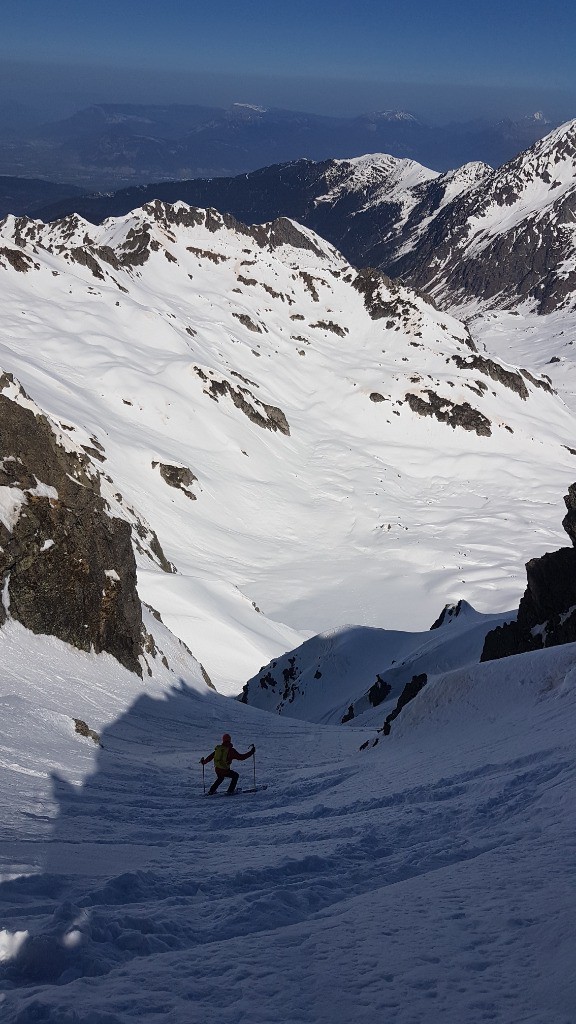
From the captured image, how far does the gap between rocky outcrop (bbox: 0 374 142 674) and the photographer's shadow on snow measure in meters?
4.02

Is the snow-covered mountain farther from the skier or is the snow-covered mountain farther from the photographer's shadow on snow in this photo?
the skier

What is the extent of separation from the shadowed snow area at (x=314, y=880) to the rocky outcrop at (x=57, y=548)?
17.9ft

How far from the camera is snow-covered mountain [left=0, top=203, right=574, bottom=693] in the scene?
54625 millimetres

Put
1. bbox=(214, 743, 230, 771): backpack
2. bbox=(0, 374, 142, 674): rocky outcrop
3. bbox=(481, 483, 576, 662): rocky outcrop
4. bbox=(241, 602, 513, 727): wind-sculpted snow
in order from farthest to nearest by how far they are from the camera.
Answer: bbox=(241, 602, 513, 727): wind-sculpted snow, bbox=(481, 483, 576, 662): rocky outcrop, bbox=(0, 374, 142, 674): rocky outcrop, bbox=(214, 743, 230, 771): backpack

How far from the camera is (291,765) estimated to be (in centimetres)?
1550

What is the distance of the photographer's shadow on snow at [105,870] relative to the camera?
16.8 feet

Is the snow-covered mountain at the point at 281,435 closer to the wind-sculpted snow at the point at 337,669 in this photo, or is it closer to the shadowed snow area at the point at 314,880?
the wind-sculpted snow at the point at 337,669

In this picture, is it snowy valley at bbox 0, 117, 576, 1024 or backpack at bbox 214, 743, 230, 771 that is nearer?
snowy valley at bbox 0, 117, 576, 1024

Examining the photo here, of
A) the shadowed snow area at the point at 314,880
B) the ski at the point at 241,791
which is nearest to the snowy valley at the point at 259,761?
the shadowed snow area at the point at 314,880

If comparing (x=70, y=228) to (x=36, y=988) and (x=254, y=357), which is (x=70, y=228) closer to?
(x=254, y=357)

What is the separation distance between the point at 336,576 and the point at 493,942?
56.0m

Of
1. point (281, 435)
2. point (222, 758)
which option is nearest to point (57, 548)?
point (222, 758)

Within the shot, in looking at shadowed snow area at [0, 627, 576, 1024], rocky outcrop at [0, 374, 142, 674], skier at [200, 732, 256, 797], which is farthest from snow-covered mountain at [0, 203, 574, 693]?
shadowed snow area at [0, 627, 576, 1024]

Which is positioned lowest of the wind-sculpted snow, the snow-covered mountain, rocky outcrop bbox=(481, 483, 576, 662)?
the wind-sculpted snow
